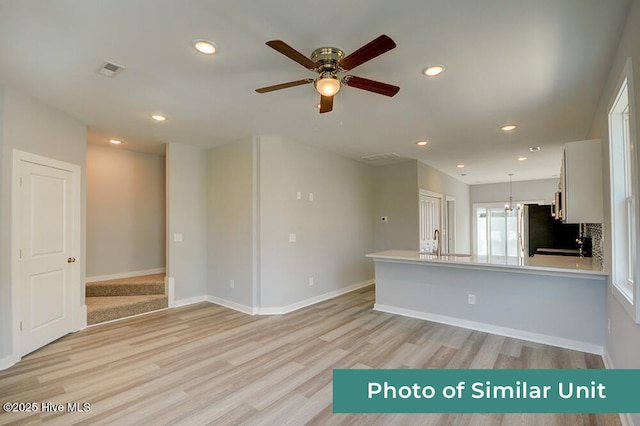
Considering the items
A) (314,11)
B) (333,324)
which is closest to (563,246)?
(333,324)

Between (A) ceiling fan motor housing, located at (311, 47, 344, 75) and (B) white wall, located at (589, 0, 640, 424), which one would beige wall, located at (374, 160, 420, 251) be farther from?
(A) ceiling fan motor housing, located at (311, 47, 344, 75)

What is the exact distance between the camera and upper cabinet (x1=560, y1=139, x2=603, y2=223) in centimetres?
Result: 282

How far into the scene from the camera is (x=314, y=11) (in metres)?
1.82

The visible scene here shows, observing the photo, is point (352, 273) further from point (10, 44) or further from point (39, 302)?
point (10, 44)

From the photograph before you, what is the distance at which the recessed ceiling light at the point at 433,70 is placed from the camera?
8.06ft

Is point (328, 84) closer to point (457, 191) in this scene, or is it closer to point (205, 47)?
point (205, 47)

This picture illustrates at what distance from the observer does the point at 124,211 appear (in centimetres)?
538

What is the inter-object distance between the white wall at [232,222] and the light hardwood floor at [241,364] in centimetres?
63

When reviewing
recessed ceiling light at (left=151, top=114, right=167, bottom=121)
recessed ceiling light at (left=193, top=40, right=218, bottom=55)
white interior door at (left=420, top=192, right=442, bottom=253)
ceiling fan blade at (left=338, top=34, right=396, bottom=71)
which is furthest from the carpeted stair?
white interior door at (left=420, top=192, right=442, bottom=253)

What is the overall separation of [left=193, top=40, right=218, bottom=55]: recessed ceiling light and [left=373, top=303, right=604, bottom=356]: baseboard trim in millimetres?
3882

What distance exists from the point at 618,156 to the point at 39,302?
221 inches

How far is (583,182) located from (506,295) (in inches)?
58.1

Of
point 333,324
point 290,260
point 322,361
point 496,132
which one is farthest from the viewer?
point 290,260

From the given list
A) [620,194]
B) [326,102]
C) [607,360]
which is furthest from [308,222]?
[607,360]
